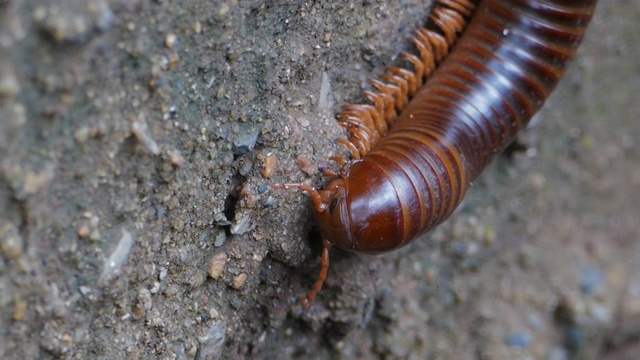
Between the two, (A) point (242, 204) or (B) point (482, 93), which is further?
(B) point (482, 93)

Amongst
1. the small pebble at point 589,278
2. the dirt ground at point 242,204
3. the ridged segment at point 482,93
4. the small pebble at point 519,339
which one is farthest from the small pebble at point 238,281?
the small pebble at point 589,278

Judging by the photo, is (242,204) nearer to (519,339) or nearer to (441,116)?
(441,116)

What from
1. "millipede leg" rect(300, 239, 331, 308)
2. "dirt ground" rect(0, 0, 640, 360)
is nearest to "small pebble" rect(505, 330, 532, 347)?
"dirt ground" rect(0, 0, 640, 360)

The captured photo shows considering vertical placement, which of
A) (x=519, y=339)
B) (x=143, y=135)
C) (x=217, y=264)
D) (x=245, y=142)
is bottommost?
(x=519, y=339)

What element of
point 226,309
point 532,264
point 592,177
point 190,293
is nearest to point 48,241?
point 190,293

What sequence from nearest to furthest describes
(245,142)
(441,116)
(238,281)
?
1. (245,142)
2. (238,281)
3. (441,116)

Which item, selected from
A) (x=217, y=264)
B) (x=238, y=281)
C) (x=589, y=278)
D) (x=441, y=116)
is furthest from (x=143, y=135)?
(x=589, y=278)

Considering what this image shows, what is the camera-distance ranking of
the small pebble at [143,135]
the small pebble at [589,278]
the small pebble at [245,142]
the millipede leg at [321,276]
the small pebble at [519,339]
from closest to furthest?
the small pebble at [143,135] → the small pebble at [245,142] → the millipede leg at [321,276] → the small pebble at [519,339] → the small pebble at [589,278]

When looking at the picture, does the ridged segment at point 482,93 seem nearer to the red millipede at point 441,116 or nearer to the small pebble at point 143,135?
the red millipede at point 441,116
